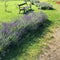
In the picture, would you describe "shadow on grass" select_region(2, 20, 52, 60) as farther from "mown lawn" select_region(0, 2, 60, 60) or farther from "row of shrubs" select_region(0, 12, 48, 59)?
"row of shrubs" select_region(0, 12, 48, 59)

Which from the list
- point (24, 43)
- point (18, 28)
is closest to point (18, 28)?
point (18, 28)

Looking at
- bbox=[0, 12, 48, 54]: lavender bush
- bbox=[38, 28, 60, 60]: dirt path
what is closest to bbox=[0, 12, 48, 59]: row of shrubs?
bbox=[0, 12, 48, 54]: lavender bush

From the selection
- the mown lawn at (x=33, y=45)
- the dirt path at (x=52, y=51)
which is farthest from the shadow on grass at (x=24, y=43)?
the dirt path at (x=52, y=51)

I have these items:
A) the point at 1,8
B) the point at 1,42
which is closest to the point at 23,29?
the point at 1,42

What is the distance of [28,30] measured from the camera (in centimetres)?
1189

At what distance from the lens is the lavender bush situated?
29.9 feet

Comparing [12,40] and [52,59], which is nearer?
[52,59]

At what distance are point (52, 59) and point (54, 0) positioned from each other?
57.5ft

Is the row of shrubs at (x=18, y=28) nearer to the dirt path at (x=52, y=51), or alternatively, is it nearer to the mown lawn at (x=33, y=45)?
the mown lawn at (x=33, y=45)

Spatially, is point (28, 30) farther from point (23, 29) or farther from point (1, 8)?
point (1, 8)

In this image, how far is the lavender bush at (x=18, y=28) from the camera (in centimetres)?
912

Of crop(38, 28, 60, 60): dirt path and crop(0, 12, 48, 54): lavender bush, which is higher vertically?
crop(0, 12, 48, 54): lavender bush

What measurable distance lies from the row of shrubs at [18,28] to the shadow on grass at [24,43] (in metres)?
0.21

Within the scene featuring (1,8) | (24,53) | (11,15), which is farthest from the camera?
(1,8)
